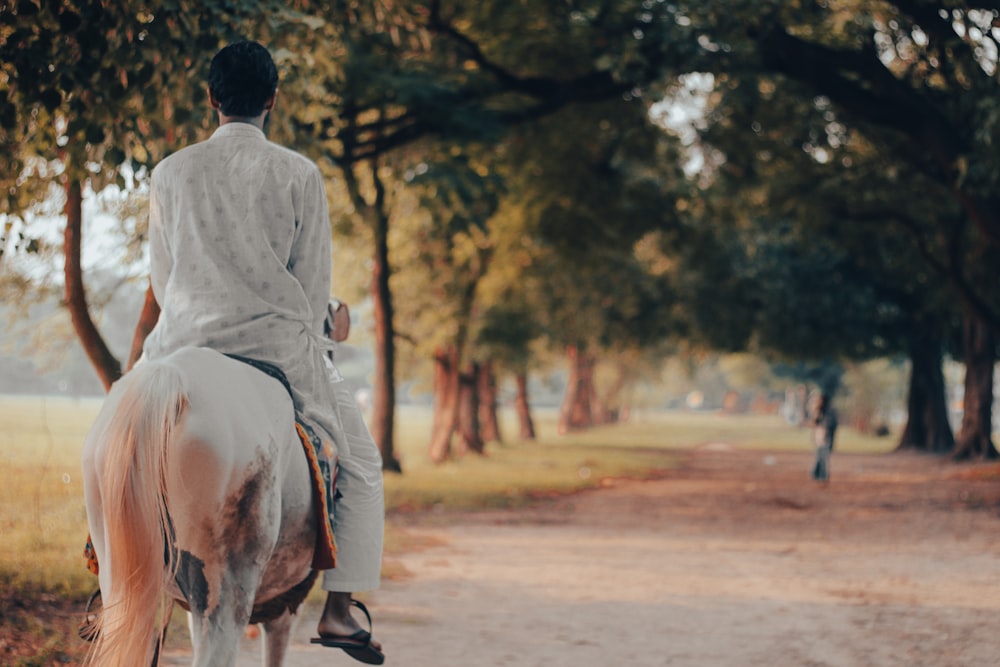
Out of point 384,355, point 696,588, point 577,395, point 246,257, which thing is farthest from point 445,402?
point 577,395

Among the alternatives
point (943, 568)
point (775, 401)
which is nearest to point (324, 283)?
point (943, 568)

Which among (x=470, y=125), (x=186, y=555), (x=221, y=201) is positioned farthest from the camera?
(x=470, y=125)

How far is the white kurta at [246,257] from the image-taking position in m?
3.98

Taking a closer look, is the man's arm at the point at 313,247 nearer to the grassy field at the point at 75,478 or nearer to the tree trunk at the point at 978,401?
the grassy field at the point at 75,478

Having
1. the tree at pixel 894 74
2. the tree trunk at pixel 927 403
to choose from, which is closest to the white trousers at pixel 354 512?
the tree at pixel 894 74

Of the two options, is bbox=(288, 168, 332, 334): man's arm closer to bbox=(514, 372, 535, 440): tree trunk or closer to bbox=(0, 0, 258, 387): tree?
bbox=(0, 0, 258, 387): tree

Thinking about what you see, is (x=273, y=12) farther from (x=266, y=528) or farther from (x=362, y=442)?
(x=266, y=528)

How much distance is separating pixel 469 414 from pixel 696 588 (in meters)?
23.4

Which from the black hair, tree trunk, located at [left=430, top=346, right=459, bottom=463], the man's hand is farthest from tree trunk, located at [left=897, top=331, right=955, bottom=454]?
the black hair

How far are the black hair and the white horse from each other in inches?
41.4

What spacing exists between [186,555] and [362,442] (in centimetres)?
113

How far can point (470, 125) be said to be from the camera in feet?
46.4

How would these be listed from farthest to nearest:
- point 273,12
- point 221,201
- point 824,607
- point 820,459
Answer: point 820,459
point 824,607
point 273,12
point 221,201

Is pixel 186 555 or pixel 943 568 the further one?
pixel 943 568
